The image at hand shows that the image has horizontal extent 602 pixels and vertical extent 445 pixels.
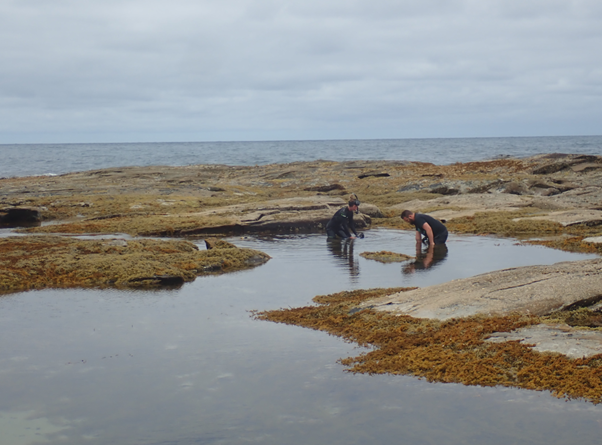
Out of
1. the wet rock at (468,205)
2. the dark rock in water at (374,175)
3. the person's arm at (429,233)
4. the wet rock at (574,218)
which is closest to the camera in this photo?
the person's arm at (429,233)

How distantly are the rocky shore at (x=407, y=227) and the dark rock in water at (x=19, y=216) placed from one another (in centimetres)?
8

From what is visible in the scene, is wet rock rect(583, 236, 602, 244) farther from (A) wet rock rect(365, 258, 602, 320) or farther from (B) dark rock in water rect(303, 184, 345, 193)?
(B) dark rock in water rect(303, 184, 345, 193)

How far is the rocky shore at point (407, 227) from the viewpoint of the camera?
24.5 ft

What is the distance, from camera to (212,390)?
281 inches

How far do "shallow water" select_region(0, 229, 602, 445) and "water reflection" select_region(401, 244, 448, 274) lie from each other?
14.7ft

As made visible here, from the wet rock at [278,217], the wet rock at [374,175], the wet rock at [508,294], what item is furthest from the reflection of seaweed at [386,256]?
the wet rock at [374,175]

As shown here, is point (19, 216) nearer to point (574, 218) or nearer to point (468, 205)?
point (468, 205)

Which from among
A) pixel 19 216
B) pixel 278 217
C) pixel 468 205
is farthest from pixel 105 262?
pixel 468 205

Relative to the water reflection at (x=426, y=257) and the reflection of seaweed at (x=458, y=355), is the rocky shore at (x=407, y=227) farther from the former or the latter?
the water reflection at (x=426, y=257)

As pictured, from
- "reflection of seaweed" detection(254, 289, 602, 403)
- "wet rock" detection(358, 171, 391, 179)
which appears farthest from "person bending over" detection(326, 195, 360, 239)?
"wet rock" detection(358, 171, 391, 179)

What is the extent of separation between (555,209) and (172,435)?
2354cm

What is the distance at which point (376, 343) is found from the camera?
8.52 m

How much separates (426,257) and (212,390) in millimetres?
10851

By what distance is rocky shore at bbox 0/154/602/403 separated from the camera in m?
7.45
